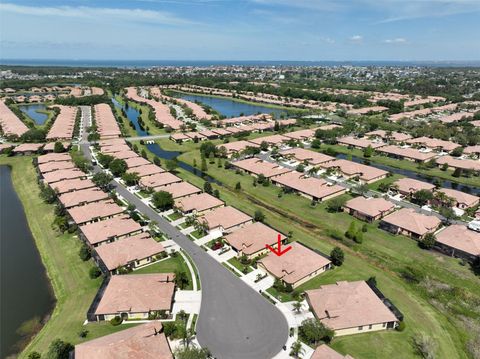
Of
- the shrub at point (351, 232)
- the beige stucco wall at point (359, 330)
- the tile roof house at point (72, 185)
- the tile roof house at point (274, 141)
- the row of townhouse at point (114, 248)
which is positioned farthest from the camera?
the tile roof house at point (274, 141)

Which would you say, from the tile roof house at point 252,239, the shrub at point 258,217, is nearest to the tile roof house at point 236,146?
the shrub at point 258,217

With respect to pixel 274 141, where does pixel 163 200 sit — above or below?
above

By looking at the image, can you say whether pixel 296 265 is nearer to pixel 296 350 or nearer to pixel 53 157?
pixel 296 350

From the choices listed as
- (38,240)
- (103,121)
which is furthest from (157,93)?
(38,240)

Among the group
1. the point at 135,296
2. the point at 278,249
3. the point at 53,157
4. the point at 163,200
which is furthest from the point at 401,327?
the point at 53,157

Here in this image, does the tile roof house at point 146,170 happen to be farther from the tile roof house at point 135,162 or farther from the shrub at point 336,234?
the shrub at point 336,234
